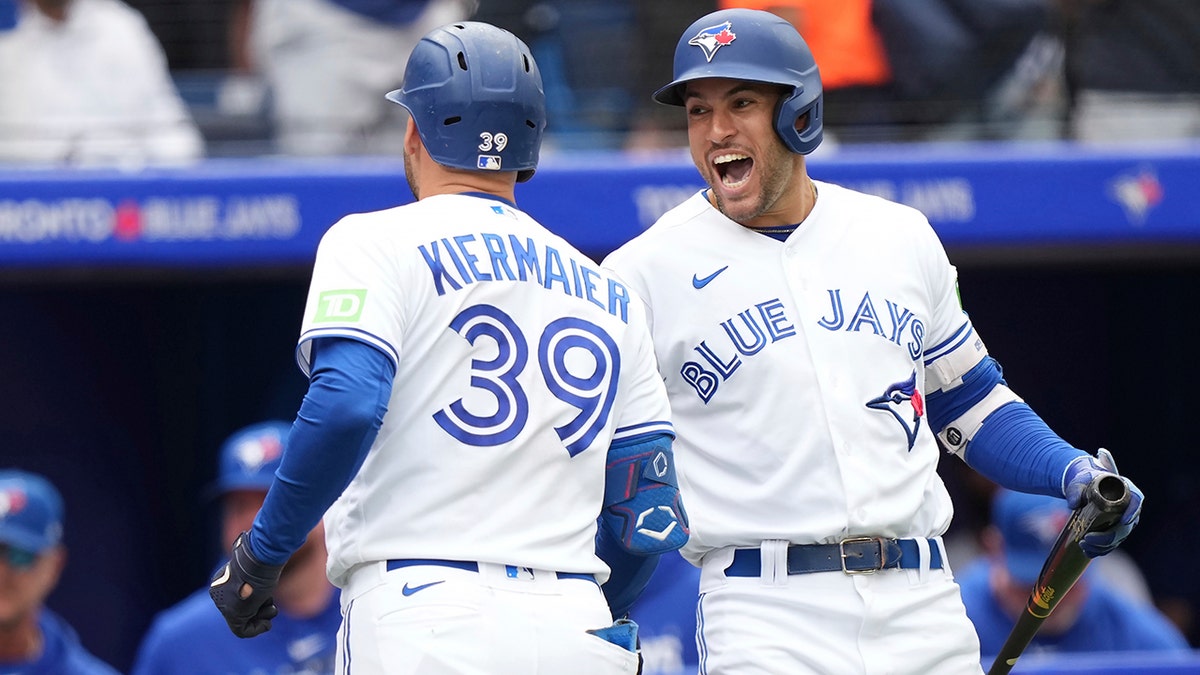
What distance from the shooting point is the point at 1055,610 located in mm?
5426

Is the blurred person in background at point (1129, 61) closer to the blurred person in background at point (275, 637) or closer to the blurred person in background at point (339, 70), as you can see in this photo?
the blurred person in background at point (339, 70)

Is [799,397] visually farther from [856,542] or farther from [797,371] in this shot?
[856,542]

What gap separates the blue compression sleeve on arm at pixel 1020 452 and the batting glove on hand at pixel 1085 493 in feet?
0.12

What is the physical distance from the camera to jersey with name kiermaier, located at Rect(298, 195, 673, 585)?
113 inches

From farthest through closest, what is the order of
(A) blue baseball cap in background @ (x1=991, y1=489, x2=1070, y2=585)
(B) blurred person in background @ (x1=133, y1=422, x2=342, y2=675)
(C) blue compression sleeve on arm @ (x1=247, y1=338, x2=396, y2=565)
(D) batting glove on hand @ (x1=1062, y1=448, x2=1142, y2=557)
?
(A) blue baseball cap in background @ (x1=991, y1=489, x2=1070, y2=585), (B) blurred person in background @ (x1=133, y1=422, x2=342, y2=675), (D) batting glove on hand @ (x1=1062, y1=448, x2=1142, y2=557), (C) blue compression sleeve on arm @ (x1=247, y1=338, x2=396, y2=565)

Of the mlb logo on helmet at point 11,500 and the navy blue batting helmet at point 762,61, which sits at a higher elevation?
the navy blue batting helmet at point 762,61

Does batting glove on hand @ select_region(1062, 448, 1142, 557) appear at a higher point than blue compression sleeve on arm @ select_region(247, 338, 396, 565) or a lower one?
lower

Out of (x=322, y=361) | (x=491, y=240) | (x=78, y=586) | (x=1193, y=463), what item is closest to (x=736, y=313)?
(x=491, y=240)

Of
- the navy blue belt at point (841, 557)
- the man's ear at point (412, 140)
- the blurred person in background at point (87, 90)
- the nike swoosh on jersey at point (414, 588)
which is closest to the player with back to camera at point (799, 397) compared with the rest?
the navy blue belt at point (841, 557)

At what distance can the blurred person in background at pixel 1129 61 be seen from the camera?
593 cm

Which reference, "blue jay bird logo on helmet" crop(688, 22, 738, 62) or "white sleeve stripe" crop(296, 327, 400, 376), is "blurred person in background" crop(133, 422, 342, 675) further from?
"white sleeve stripe" crop(296, 327, 400, 376)

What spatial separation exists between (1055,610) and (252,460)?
93.2 inches

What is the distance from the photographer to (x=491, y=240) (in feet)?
9.81

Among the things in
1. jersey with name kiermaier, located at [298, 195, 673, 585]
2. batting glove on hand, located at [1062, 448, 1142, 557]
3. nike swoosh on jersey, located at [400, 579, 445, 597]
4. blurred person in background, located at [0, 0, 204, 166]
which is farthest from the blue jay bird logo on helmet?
blurred person in background, located at [0, 0, 204, 166]
